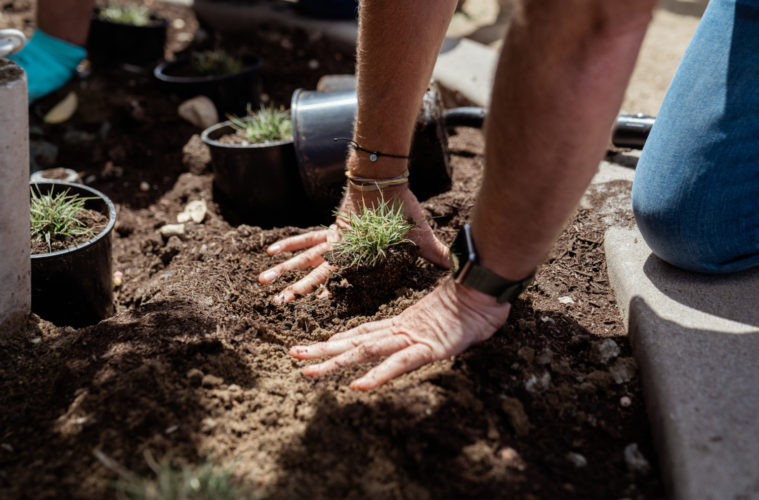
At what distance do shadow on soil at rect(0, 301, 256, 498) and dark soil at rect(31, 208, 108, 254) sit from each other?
35cm

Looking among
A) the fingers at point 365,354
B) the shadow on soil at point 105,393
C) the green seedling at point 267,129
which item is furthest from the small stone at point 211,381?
the green seedling at point 267,129

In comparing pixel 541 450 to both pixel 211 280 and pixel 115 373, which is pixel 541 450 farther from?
pixel 211 280

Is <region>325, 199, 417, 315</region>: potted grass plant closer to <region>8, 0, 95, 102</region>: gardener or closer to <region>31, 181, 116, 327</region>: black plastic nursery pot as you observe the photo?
<region>31, 181, 116, 327</region>: black plastic nursery pot

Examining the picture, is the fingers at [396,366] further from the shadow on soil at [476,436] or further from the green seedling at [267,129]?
the green seedling at [267,129]

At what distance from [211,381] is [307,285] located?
2.04 ft

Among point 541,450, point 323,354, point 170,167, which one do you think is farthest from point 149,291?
point 541,450

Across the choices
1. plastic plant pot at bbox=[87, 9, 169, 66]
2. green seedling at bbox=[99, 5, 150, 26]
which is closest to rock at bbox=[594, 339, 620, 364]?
plastic plant pot at bbox=[87, 9, 169, 66]

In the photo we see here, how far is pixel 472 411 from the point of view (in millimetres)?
1548

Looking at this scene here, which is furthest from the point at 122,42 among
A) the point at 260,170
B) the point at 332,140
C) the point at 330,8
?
the point at 332,140

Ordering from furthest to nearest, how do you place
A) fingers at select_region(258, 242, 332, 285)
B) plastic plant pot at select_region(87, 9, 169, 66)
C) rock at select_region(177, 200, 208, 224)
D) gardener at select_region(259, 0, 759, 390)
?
plastic plant pot at select_region(87, 9, 169, 66)
rock at select_region(177, 200, 208, 224)
fingers at select_region(258, 242, 332, 285)
gardener at select_region(259, 0, 759, 390)

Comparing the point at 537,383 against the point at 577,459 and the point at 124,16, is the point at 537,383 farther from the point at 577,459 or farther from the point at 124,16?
the point at 124,16

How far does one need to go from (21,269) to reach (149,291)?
553 mm

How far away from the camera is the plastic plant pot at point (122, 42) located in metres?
4.38

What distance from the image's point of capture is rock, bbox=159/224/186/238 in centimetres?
280
